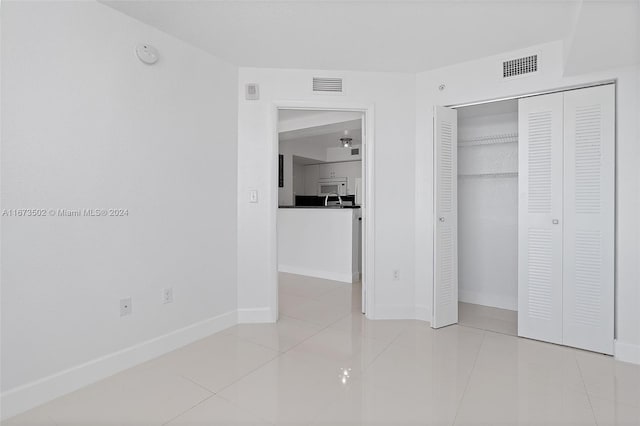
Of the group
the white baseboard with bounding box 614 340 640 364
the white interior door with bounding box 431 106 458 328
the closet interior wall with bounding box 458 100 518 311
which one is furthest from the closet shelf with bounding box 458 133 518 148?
the white baseboard with bounding box 614 340 640 364

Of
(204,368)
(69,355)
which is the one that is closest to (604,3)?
(204,368)

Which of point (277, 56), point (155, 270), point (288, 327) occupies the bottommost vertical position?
point (288, 327)

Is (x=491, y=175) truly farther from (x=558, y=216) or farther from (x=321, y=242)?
(x=321, y=242)

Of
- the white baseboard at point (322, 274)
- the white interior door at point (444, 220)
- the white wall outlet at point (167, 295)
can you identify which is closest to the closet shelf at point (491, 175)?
the white interior door at point (444, 220)

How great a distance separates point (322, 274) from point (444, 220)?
2482 mm

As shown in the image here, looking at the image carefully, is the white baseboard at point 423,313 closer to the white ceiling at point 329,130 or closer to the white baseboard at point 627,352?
the white baseboard at point 627,352

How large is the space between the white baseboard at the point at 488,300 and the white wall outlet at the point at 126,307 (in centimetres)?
349

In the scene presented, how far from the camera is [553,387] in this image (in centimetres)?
204

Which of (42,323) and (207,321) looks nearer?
(42,323)

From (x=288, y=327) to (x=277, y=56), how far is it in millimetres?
2462

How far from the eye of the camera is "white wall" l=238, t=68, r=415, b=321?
3.13 metres

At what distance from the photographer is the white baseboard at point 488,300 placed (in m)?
3.65

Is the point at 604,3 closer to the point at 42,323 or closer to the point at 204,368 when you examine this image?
the point at 204,368

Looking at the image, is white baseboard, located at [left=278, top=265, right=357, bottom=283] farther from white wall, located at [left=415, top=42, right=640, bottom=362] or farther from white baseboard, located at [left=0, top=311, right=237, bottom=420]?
white baseboard, located at [left=0, top=311, right=237, bottom=420]
